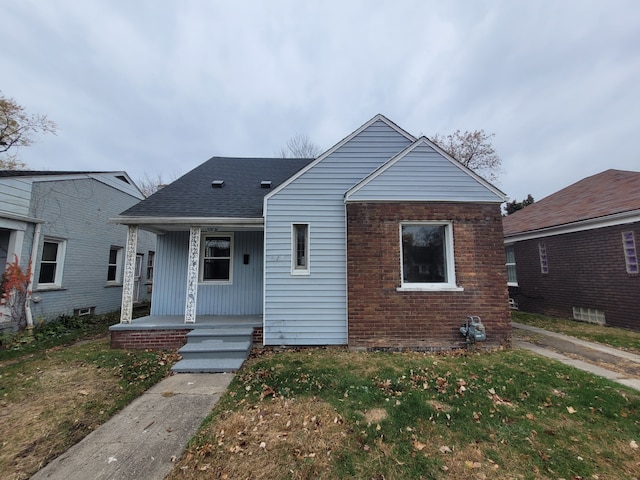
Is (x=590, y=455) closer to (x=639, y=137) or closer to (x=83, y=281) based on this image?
(x=83, y=281)

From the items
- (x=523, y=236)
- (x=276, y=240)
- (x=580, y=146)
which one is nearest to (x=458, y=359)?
(x=276, y=240)

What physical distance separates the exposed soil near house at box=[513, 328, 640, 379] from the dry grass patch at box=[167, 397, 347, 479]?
5612 mm

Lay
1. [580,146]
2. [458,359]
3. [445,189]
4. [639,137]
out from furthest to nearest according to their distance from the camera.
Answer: [580,146]
[639,137]
[445,189]
[458,359]

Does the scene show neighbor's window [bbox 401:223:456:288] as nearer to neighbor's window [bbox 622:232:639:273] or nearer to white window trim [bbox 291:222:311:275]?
white window trim [bbox 291:222:311:275]

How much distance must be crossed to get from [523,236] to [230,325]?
1237cm

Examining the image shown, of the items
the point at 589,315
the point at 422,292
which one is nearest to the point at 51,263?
the point at 422,292

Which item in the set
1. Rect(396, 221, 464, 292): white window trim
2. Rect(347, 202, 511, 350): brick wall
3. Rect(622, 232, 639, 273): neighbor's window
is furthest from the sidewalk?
Rect(622, 232, 639, 273): neighbor's window

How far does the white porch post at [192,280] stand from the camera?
22.6ft

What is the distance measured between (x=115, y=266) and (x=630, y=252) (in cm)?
1907

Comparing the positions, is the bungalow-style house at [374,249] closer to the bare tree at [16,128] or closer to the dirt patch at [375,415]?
the dirt patch at [375,415]

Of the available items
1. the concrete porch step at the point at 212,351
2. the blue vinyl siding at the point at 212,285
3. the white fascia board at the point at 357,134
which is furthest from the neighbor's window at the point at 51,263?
the white fascia board at the point at 357,134

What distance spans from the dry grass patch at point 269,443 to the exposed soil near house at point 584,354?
221 inches

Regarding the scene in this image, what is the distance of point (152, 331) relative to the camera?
6.70 m

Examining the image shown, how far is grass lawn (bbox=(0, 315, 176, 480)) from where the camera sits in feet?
9.95
